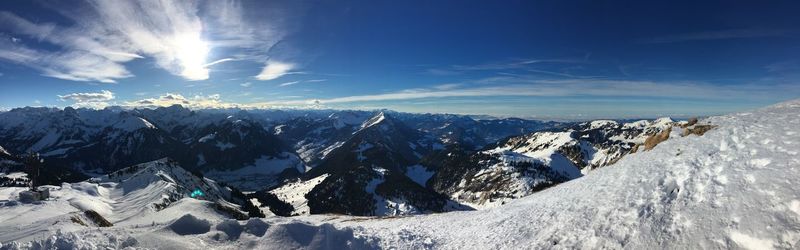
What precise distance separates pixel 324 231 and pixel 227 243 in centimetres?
588

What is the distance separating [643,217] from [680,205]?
1663 mm

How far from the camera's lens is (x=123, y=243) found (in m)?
19.7

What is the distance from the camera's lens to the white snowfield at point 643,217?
15398 mm

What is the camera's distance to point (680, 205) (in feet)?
58.5

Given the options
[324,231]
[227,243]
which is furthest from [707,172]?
[227,243]

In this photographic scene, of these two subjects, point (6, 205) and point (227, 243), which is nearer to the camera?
point (227, 243)

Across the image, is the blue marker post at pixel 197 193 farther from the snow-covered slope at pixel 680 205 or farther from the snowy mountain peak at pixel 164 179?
the snow-covered slope at pixel 680 205

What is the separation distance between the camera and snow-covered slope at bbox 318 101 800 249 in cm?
1508

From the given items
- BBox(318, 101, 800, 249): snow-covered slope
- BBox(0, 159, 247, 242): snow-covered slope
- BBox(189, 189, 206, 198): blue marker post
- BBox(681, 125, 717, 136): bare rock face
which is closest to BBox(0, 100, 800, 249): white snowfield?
BBox(318, 101, 800, 249): snow-covered slope

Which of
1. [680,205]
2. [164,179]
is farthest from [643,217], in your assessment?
[164,179]

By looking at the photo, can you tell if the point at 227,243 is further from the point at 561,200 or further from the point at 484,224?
the point at 561,200

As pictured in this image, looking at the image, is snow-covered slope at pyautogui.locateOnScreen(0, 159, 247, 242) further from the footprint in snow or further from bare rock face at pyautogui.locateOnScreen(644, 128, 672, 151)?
bare rock face at pyautogui.locateOnScreen(644, 128, 672, 151)

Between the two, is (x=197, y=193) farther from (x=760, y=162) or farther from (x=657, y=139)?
(x=760, y=162)

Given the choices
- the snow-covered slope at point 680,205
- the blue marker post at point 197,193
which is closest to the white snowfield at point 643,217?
the snow-covered slope at point 680,205
